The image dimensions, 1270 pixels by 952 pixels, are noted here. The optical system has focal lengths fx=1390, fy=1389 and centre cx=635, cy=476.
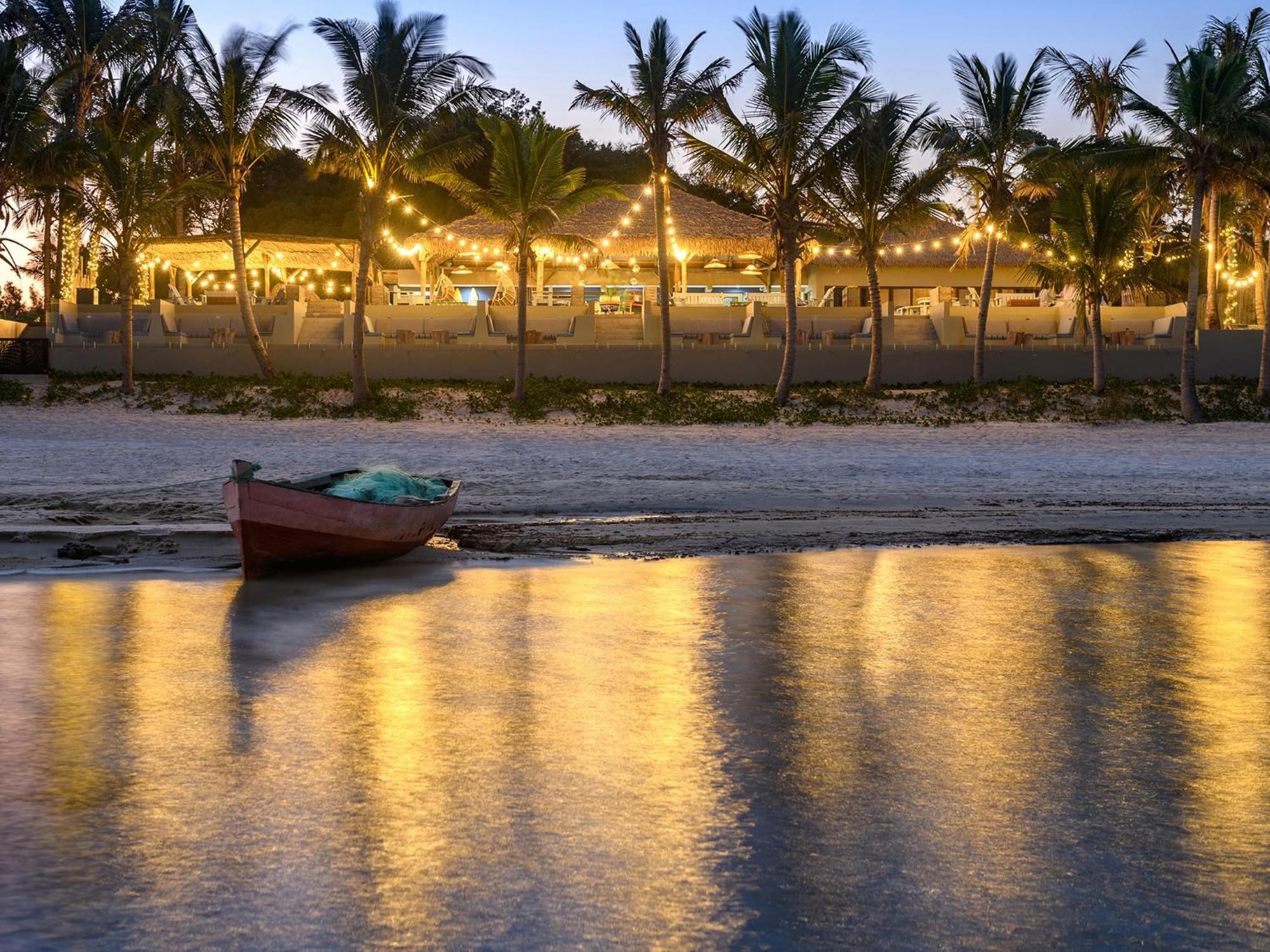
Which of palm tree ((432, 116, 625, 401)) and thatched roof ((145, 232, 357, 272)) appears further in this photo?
thatched roof ((145, 232, 357, 272))

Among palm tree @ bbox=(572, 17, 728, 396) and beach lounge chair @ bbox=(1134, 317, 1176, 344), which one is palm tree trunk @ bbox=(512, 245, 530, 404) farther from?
beach lounge chair @ bbox=(1134, 317, 1176, 344)

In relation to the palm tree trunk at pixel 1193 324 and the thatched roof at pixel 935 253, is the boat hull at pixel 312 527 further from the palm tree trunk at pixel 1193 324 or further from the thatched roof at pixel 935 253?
the thatched roof at pixel 935 253

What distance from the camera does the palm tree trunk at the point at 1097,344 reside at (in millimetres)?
29500

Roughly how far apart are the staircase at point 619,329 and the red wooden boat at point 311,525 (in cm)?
1917

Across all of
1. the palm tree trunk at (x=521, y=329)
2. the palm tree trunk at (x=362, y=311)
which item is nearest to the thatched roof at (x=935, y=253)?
the palm tree trunk at (x=521, y=329)

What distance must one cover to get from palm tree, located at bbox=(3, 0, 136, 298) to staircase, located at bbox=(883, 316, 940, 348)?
2146 centimetres

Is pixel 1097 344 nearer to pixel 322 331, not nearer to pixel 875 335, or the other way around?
pixel 875 335

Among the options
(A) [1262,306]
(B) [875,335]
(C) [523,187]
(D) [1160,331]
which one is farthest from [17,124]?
(A) [1262,306]

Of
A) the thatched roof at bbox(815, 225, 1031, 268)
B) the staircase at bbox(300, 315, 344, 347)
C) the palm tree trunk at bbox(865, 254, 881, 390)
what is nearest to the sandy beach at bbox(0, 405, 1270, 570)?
the palm tree trunk at bbox(865, 254, 881, 390)

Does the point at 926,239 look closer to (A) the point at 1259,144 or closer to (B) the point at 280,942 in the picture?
(A) the point at 1259,144

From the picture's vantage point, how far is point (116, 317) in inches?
1329

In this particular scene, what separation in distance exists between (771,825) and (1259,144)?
24.4 m

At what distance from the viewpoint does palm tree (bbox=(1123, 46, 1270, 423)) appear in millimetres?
26250

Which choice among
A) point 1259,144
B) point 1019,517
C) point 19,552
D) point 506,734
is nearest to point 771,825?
point 506,734
